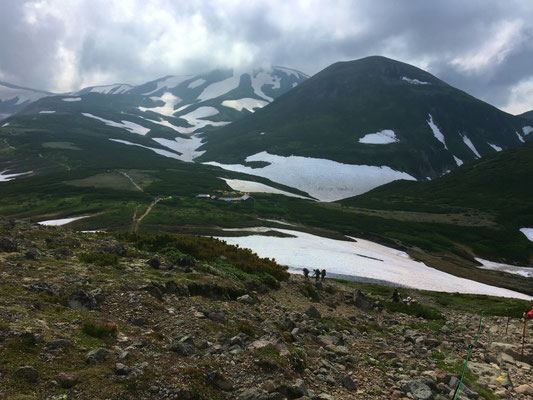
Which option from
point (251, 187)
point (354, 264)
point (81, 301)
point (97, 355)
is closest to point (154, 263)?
point (81, 301)

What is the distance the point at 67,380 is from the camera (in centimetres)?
679

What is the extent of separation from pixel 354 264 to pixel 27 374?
156ft

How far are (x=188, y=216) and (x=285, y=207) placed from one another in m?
38.0

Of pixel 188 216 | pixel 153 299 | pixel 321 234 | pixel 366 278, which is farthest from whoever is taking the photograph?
pixel 188 216

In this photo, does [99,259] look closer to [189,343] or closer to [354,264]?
[189,343]

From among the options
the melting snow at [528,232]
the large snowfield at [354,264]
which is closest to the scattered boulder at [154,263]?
the large snowfield at [354,264]

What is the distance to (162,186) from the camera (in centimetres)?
12900

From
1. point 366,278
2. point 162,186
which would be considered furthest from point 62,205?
point 366,278

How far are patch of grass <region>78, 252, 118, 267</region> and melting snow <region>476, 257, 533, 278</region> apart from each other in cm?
8394

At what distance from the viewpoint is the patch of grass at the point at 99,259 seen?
17.5m

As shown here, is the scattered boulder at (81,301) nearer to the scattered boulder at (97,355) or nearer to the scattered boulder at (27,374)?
the scattered boulder at (97,355)

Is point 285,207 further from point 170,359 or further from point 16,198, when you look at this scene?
point 170,359

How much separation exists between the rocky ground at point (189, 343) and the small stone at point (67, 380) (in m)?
0.02

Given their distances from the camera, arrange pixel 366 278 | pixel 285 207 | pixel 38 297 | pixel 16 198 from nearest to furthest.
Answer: pixel 38 297, pixel 366 278, pixel 16 198, pixel 285 207
